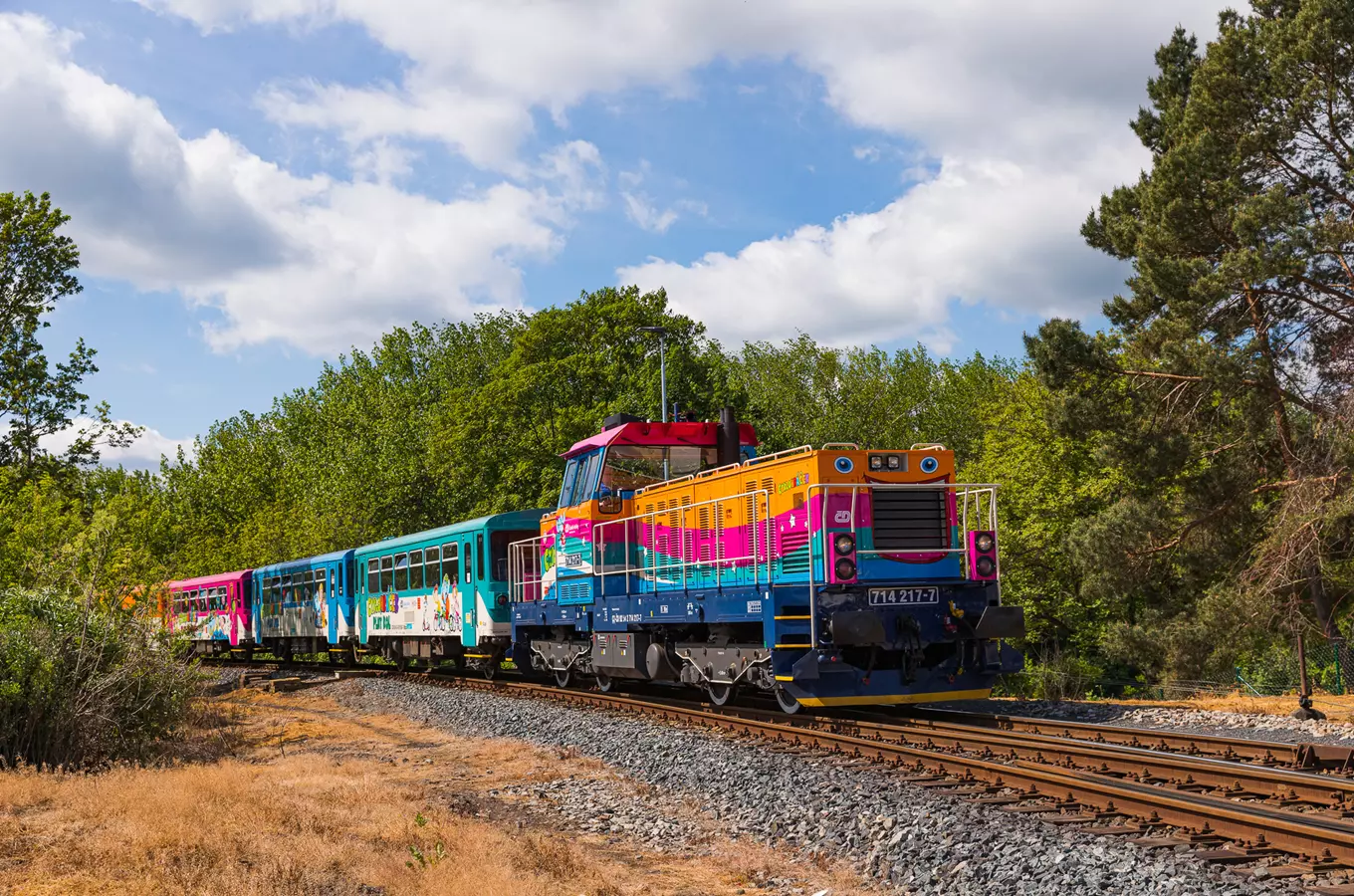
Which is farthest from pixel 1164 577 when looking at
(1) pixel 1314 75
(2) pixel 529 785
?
(2) pixel 529 785

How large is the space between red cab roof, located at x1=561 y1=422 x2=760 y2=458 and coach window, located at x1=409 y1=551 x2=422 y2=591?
8450 millimetres

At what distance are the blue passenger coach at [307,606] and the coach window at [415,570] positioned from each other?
4169 millimetres

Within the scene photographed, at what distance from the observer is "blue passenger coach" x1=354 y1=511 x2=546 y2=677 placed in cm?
2027

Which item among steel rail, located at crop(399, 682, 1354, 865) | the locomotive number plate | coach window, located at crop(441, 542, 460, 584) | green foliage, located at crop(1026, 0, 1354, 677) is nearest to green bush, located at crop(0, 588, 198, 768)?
steel rail, located at crop(399, 682, 1354, 865)

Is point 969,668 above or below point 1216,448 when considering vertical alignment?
below

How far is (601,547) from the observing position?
1611 centimetres

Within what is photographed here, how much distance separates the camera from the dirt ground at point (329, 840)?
697 cm

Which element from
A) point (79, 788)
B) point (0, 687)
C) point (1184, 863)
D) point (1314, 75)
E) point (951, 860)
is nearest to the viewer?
point (1184, 863)

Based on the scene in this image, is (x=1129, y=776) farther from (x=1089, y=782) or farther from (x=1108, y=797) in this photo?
(x=1108, y=797)

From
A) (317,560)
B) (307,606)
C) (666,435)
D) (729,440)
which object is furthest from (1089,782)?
(307,606)

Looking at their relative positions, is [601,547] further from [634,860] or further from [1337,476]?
[1337,476]

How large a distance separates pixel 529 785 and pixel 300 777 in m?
2.27

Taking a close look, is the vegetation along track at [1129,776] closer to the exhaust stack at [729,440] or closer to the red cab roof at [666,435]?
the exhaust stack at [729,440]

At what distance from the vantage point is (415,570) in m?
23.8
